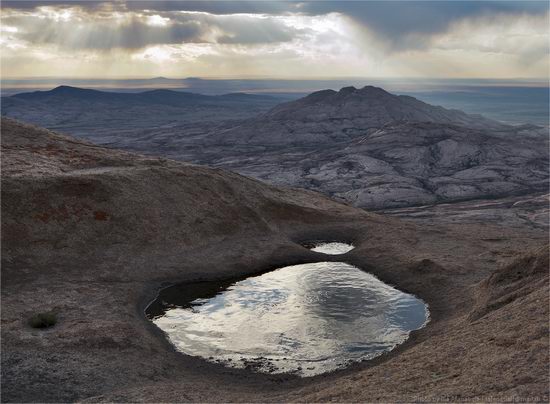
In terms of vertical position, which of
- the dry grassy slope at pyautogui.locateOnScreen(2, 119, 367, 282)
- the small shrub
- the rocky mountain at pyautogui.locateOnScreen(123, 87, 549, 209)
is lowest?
the rocky mountain at pyautogui.locateOnScreen(123, 87, 549, 209)

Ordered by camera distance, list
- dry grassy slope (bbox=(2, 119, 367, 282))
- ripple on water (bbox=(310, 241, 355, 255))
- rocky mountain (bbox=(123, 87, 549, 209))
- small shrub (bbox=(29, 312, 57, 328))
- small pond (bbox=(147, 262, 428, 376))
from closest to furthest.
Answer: small shrub (bbox=(29, 312, 57, 328)) < small pond (bbox=(147, 262, 428, 376)) < dry grassy slope (bbox=(2, 119, 367, 282)) < ripple on water (bbox=(310, 241, 355, 255)) < rocky mountain (bbox=(123, 87, 549, 209))

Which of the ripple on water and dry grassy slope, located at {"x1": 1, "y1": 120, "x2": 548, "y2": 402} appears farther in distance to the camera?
the ripple on water

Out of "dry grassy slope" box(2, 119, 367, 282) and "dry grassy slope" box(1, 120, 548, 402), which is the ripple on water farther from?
"dry grassy slope" box(2, 119, 367, 282)

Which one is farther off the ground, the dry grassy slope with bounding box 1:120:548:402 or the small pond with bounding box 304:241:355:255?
the dry grassy slope with bounding box 1:120:548:402

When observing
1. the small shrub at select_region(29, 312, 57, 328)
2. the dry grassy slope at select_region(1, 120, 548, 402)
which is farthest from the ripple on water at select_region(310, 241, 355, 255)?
the small shrub at select_region(29, 312, 57, 328)

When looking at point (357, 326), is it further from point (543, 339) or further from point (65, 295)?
point (65, 295)

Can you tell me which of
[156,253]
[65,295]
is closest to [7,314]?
[65,295]

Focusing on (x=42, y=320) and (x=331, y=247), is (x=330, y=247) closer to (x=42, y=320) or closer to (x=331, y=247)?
(x=331, y=247)
